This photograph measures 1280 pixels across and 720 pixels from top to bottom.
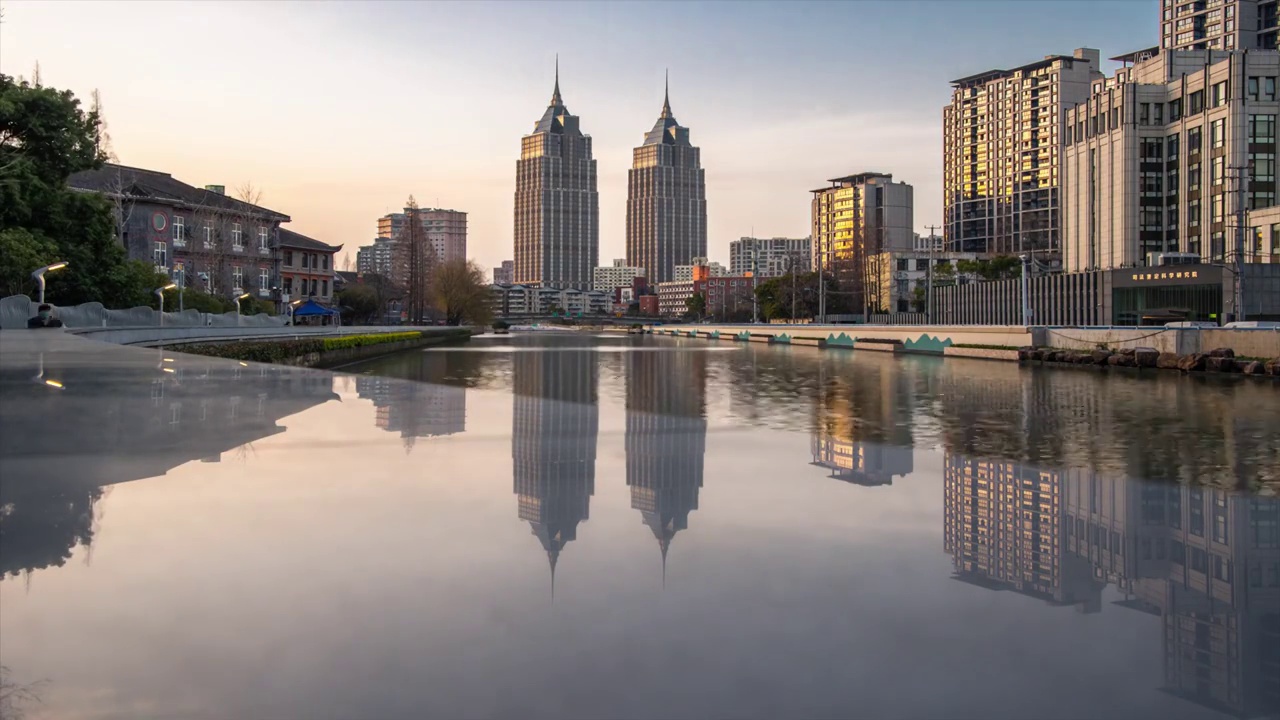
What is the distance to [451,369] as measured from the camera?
28.7m

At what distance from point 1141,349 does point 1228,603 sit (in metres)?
28.2

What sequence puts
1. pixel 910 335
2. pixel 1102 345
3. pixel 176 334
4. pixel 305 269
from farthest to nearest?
pixel 305 269, pixel 910 335, pixel 1102 345, pixel 176 334

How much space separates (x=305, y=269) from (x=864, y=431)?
73717mm

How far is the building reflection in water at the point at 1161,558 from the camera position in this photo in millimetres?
4289

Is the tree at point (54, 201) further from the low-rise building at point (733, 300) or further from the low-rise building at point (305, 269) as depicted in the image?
the low-rise building at point (733, 300)

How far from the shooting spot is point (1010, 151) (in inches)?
5723

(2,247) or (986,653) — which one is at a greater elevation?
(2,247)

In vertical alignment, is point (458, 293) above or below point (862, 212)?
below

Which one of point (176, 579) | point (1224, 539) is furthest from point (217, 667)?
point (1224, 539)

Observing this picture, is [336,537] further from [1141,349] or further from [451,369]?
[1141,349]

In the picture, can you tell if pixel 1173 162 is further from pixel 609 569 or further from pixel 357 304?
pixel 609 569

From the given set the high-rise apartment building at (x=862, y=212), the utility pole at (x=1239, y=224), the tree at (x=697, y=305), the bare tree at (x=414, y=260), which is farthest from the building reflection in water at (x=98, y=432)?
the tree at (x=697, y=305)

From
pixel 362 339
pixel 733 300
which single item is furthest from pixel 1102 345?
pixel 733 300

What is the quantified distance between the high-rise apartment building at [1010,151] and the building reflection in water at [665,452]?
399 ft
